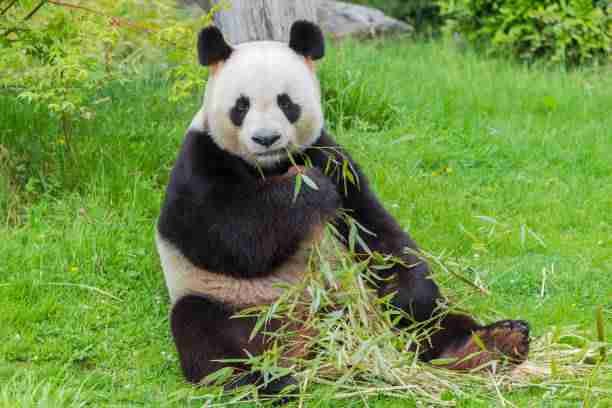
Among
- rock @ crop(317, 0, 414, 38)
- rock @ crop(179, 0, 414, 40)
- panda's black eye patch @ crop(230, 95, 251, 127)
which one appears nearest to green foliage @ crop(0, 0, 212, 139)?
panda's black eye patch @ crop(230, 95, 251, 127)

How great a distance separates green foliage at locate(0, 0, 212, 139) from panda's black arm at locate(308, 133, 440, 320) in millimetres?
1291

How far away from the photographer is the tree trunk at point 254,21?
6.41 metres

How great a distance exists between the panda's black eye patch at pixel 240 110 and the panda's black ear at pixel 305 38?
0.44 m

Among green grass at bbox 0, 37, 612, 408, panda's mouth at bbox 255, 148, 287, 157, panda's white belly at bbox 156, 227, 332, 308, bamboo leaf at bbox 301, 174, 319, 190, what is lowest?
green grass at bbox 0, 37, 612, 408

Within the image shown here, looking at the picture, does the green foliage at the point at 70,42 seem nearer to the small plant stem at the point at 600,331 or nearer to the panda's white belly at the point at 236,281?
the panda's white belly at the point at 236,281

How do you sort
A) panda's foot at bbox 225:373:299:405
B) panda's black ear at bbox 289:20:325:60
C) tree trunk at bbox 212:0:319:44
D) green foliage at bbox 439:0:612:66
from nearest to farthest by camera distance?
panda's foot at bbox 225:373:299:405
panda's black ear at bbox 289:20:325:60
tree trunk at bbox 212:0:319:44
green foliage at bbox 439:0:612:66

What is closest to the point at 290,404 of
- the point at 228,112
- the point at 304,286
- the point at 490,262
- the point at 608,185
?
the point at 304,286

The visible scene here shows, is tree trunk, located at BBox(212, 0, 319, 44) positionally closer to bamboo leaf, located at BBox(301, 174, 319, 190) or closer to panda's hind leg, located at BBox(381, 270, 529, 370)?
bamboo leaf, located at BBox(301, 174, 319, 190)

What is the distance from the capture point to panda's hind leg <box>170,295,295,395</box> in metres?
4.32

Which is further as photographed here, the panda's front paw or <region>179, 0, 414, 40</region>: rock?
<region>179, 0, 414, 40</region>: rock

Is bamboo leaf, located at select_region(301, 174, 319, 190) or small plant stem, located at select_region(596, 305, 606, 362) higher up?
bamboo leaf, located at select_region(301, 174, 319, 190)

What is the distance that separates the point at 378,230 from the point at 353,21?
6.67 metres

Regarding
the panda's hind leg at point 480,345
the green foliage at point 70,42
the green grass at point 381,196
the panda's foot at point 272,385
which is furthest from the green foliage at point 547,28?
the panda's foot at point 272,385

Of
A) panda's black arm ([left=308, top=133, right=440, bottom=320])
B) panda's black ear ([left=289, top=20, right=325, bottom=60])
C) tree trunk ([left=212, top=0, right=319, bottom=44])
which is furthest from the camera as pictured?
tree trunk ([left=212, top=0, right=319, bottom=44])
